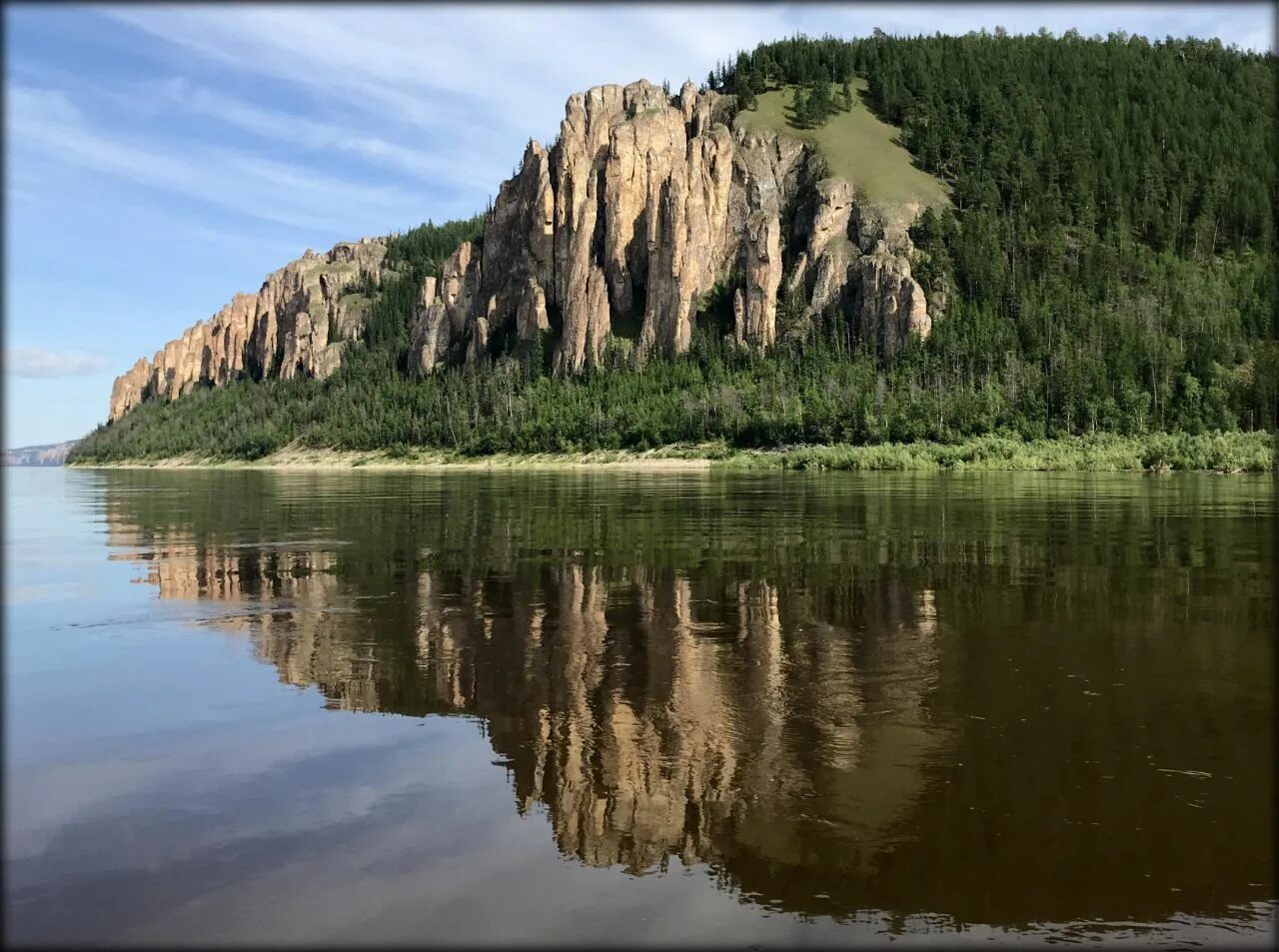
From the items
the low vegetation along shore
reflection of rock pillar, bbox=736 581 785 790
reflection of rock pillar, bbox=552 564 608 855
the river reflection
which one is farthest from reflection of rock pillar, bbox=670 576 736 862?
the low vegetation along shore

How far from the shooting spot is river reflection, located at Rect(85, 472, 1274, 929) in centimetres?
900

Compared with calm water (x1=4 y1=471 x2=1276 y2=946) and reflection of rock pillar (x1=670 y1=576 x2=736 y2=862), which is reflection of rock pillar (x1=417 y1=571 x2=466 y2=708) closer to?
calm water (x1=4 y1=471 x2=1276 y2=946)

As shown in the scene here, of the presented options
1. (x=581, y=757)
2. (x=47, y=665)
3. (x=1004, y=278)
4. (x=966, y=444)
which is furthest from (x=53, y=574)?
(x=1004, y=278)

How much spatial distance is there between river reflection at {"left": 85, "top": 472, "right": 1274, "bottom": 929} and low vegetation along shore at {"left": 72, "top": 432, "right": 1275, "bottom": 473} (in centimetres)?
6793

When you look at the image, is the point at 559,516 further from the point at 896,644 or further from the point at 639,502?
the point at 896,644

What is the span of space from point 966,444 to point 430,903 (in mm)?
120428

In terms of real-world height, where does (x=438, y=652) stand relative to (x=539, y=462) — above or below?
below

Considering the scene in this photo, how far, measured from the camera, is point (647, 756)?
469 inches

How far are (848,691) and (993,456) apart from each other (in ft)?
356

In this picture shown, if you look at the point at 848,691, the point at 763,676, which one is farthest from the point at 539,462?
the point at 848,691

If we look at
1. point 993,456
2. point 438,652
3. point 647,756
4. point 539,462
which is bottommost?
point 647,756

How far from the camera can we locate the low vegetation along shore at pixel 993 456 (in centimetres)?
9538

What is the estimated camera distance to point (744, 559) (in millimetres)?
31250

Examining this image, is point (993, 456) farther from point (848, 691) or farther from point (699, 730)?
point (699, 730)
